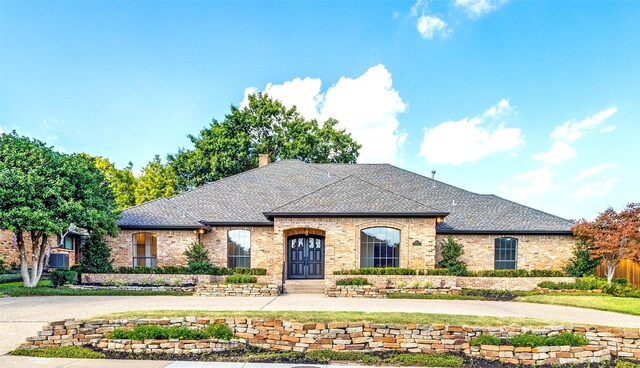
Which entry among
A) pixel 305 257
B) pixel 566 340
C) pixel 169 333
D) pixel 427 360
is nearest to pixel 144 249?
pixel 305 257

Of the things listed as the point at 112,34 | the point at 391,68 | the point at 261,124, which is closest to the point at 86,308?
the point at 112,34

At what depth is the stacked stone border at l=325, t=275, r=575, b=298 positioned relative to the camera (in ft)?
47.5

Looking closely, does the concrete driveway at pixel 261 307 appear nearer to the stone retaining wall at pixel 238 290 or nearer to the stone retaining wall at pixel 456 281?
the stone retaining wall at pixel 238 290

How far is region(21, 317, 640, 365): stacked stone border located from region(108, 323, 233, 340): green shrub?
99mm

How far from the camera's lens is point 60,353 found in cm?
719

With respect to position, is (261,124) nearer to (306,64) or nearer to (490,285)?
(306,64)

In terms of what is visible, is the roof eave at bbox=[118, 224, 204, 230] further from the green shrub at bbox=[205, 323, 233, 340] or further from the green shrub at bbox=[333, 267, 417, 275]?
the green shrub at bbox=[205, 323, 233, 340]

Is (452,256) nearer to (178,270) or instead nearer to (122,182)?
(178,270)

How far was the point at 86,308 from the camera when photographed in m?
11.3

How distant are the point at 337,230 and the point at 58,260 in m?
19.9

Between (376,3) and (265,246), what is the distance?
503 inches

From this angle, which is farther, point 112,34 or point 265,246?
point 265,246

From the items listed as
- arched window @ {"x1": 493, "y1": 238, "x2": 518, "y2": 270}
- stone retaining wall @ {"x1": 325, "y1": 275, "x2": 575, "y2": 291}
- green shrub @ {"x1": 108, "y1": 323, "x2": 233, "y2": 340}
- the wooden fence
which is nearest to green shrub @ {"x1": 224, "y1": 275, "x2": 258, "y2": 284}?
stone retaining wall @ {"x1": 325, "y1": 275, "x2": 575, "y2": 291}

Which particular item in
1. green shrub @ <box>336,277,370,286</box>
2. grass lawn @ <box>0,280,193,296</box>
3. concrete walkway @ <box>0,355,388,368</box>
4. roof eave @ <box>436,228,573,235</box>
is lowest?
grass lawn @ <box>0,280,193,296</box>
